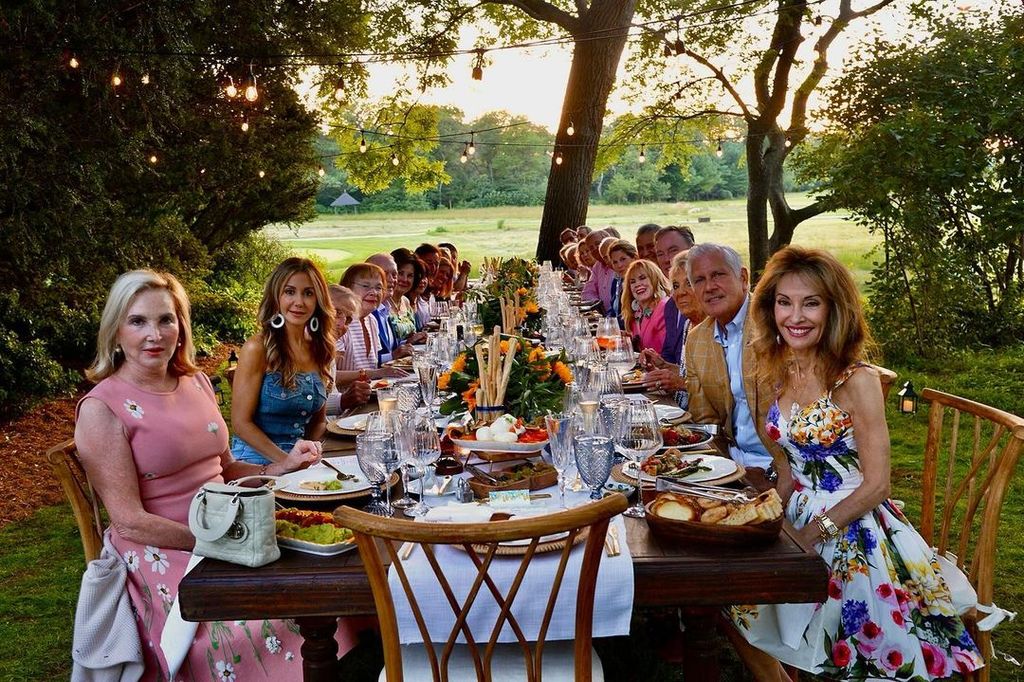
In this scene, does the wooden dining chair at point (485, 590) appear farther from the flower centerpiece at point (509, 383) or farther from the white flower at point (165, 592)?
the flower centerpiece at point (509, 383)

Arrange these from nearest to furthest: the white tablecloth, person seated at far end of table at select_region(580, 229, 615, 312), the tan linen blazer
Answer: the white tablecloth < the tan linen blazer < person seated at far end of table at select_region(580, 229, 615, 312)

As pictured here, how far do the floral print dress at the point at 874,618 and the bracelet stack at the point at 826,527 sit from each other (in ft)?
0.10

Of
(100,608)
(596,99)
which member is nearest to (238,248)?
(596,99)

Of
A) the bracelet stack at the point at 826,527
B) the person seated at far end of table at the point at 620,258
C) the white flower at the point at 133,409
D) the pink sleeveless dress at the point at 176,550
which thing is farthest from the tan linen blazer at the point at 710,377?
the person seated at far end of table at the point at 620,258

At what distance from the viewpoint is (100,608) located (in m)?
2.26

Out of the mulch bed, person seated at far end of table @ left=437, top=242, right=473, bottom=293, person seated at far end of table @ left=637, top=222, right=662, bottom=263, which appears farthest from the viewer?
person seated at far end of table @ left=437, top=242, right=473, bottom=293

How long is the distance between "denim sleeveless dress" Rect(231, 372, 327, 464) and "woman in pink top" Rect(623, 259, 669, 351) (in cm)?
255

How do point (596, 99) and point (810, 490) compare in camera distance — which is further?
point (596, 99)

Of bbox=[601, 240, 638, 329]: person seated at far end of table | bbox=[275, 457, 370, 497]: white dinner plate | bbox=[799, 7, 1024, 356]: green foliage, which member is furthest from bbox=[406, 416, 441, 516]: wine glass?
bbox=[799, 7, 1024, 356]: green foliage

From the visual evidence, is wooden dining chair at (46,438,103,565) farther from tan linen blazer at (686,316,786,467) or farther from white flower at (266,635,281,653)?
tan linen blazer at (686,316,786,467)

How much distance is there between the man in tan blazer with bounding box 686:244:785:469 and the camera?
3.34 metres

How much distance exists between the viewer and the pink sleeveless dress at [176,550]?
215 centimetres

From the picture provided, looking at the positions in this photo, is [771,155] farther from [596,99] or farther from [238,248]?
[238,248]

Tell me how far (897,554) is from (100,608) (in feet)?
6.63
